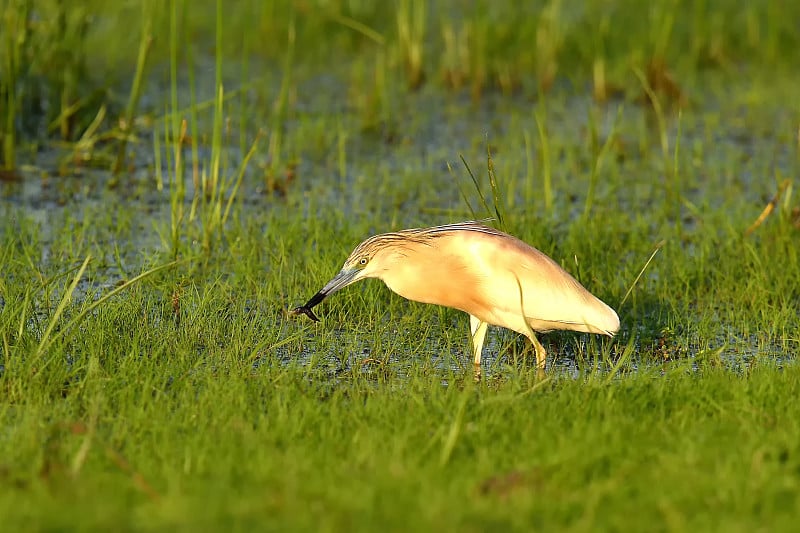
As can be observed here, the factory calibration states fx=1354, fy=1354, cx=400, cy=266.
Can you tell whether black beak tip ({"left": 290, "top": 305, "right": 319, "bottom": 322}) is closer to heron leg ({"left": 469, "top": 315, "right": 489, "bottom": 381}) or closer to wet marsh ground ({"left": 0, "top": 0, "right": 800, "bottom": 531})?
wet marsh ground ({"left": 0, "top": 0, "right": 800, "bottom": 531})

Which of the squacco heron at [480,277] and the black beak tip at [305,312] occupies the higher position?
the squacco heron at [480,277]

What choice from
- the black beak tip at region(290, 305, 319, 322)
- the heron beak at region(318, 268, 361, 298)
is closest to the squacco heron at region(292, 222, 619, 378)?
the heron beak at region(318, 268, 361, 298)

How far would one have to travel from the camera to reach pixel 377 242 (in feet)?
16.9

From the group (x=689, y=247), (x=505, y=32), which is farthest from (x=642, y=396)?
(x=505, y=32)

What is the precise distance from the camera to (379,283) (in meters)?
6.25

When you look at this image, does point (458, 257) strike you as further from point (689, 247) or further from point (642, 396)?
point (689, 247)

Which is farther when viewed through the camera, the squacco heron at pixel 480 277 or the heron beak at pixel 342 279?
the heron beak at pixel 342 279

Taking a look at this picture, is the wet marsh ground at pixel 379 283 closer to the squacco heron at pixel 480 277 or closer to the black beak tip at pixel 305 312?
the black beak tip at pixel 305 312

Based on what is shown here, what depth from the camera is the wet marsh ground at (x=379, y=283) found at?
376 centimetres

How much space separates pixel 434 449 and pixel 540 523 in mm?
714

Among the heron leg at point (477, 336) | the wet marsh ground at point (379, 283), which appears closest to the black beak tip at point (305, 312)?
the wet marsh ground at point (379, 283)

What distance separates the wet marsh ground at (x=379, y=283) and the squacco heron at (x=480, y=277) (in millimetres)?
228

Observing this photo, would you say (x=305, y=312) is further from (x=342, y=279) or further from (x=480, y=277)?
(x=480, y=277)

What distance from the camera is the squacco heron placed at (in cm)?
511
